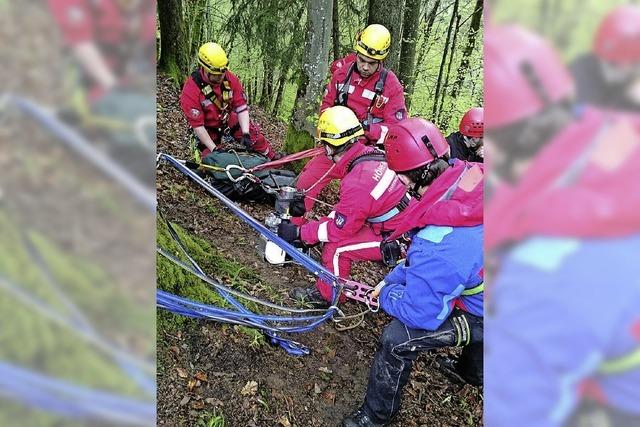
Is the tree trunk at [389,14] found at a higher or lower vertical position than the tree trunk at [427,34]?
lower

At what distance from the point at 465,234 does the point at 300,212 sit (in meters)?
2.69

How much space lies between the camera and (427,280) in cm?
289

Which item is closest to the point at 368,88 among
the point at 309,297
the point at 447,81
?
the point at 309,297

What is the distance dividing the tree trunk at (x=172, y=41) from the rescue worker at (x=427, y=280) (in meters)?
8.28

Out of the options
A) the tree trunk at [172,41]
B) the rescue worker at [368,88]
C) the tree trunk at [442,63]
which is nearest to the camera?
the rescue worker at [368,88]

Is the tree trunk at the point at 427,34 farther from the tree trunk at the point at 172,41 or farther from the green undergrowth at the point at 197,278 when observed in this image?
the green undergrowth at the point at 197,278

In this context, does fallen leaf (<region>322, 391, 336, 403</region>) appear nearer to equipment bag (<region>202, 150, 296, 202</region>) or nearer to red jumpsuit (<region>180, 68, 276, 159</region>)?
equipment bag (<region>202, 150, 296, 202</region>)

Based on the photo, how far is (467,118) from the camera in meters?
5.59

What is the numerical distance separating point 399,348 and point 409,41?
926 centimetres
